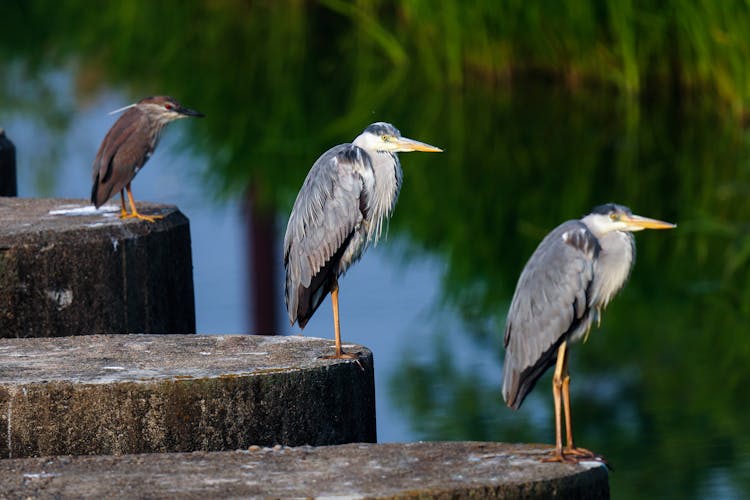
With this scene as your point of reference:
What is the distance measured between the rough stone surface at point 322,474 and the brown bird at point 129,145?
5.87 feet

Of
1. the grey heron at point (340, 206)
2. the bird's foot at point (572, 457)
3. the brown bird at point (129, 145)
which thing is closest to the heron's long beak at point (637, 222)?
the bird's foot at point (572, 457)

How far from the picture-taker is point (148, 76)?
1345cm

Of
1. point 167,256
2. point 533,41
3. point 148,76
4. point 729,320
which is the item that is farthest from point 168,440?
point 148,76

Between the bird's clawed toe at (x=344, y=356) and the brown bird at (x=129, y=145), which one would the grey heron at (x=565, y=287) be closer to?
the bird's clawed toe at (x=344, y=356)

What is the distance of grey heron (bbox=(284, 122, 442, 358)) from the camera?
4.06 m

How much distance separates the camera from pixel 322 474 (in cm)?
329

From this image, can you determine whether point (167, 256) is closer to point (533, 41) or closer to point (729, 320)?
point (729, 320)

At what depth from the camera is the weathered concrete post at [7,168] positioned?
6500 mm

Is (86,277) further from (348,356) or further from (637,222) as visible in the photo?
(637,222)

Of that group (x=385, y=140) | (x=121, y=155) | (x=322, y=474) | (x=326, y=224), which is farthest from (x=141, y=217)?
(x=322, y=474)

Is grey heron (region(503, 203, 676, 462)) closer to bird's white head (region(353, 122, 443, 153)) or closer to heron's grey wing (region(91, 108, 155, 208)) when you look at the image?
bird's white head (region(353, 122, 443, 153))

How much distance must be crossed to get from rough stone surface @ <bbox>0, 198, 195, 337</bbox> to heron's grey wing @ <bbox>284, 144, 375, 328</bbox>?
2.18 ft

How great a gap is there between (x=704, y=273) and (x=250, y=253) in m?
2.71

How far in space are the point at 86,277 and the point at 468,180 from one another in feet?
20.0
